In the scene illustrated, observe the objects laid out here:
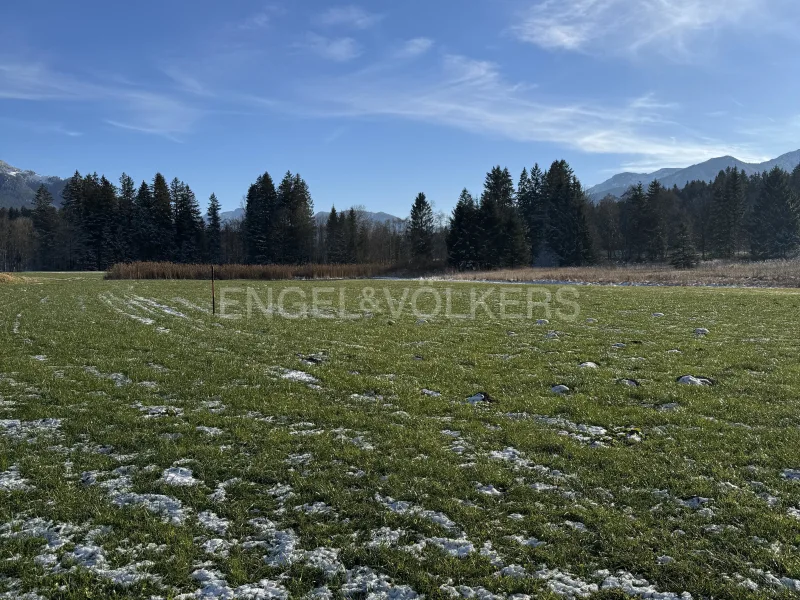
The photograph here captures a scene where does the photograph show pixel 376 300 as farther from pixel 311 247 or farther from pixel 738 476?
pixel 311 247

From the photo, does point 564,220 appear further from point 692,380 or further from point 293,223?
point 692,380

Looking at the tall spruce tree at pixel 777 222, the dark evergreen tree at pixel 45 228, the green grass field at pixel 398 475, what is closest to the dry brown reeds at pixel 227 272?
the dark evergreen tree at pixel 45 228

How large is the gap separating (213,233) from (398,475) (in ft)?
312

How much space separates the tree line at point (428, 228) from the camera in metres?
75.9

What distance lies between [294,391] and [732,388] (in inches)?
303

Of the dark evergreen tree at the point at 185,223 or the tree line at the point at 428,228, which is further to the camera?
the dark evergreen tree at the point at 185,223

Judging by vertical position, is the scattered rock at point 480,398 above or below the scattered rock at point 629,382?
below

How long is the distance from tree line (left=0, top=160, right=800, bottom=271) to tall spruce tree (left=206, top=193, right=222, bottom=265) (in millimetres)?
194

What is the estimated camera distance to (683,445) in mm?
5902

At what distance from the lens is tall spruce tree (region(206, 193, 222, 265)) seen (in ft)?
295

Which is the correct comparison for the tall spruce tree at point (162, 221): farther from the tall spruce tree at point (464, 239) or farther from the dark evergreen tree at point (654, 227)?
the dark evergreen tree at point (654, 227)

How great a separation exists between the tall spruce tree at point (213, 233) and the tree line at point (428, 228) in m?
0.19

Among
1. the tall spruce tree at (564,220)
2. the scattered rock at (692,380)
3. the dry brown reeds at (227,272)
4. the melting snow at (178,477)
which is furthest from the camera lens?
the tall spruce tree at (564,220)

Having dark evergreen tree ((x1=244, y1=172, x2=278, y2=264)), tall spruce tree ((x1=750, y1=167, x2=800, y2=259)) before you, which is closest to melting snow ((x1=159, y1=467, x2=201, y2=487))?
dark evergreen tree ((x1=244, y1=172, x2=278, y2=264))
